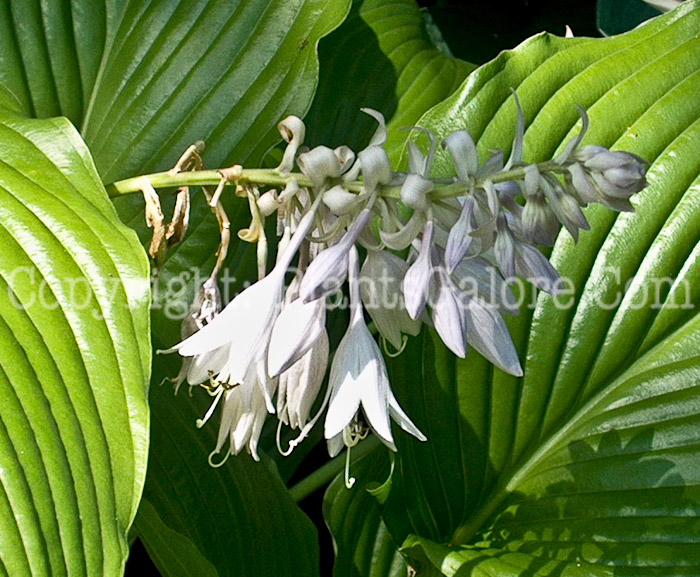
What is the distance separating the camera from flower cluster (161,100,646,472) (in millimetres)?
770

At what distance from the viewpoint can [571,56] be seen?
48.4 inches

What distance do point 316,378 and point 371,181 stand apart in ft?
0.73

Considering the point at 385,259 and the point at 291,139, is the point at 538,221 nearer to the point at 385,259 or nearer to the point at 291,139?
the point at 385,259

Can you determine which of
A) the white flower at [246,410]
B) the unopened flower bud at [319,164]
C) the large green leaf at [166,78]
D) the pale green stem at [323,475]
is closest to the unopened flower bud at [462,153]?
the unopened flower bud at [319,164]

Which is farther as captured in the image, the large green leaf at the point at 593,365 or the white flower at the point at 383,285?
the large green leaf at the point at 593,365

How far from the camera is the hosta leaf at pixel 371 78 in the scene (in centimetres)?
167

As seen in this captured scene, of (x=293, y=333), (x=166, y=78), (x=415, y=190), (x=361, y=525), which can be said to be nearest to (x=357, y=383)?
(x=293, y=333)

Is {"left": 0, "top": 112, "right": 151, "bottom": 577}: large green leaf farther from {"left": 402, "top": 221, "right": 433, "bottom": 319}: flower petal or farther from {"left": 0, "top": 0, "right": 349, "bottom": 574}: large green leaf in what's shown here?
{"left": 0, "top": 0, "right": 349, "bottom": 574}: large green leaf

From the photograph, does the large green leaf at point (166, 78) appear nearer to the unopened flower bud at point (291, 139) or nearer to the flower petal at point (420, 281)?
the unopened flower bud at point (291, 139)

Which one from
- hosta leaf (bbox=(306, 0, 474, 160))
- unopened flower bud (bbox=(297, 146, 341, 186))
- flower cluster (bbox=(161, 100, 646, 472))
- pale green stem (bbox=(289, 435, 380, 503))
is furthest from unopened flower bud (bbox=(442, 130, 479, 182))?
hosta leaf (bbox=(306, 0, 474, 160))

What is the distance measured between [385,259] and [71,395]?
32cm

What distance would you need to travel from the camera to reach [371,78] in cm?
169

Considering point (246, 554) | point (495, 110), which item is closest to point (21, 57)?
point (495, 110)

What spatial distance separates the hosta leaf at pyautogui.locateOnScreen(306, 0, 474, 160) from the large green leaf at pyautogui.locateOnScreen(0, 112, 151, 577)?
0.88 m
